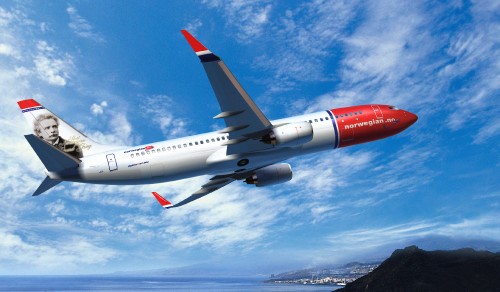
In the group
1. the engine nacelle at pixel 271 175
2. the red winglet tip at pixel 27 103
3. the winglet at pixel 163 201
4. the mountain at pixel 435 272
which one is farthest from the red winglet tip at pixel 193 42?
the mountain at pixel 435 272

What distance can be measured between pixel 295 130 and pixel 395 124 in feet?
48.1

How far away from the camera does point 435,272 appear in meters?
126

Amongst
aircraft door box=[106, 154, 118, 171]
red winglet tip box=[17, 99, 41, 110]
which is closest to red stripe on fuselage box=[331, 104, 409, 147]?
aircraft door box=[106, 154, 118, 171]

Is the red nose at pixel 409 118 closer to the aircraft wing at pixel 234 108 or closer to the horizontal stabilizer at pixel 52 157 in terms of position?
the aircraft wing at pixel 234 108

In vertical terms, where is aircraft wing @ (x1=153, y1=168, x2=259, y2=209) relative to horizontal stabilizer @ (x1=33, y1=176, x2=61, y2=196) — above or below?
above

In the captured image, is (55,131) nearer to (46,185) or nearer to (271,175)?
(46,185)

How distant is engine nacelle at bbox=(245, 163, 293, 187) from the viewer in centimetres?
4428

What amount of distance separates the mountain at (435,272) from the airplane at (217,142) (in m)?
96.1

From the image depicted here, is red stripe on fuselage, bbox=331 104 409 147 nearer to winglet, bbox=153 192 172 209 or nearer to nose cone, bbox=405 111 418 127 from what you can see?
nose cone, bbox=405 111 418 127

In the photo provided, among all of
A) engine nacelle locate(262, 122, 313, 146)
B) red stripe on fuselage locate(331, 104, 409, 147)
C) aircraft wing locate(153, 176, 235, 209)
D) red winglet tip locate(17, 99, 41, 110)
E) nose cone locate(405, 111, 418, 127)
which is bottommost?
aircraft wing locate(153, 176, 235, 209)

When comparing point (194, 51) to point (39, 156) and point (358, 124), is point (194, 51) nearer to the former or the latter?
point (39, 156)

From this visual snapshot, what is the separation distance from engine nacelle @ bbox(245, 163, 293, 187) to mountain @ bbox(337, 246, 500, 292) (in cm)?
9625

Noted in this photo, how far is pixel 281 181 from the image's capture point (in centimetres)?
4494

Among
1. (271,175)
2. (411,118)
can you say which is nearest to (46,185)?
(271,175)
